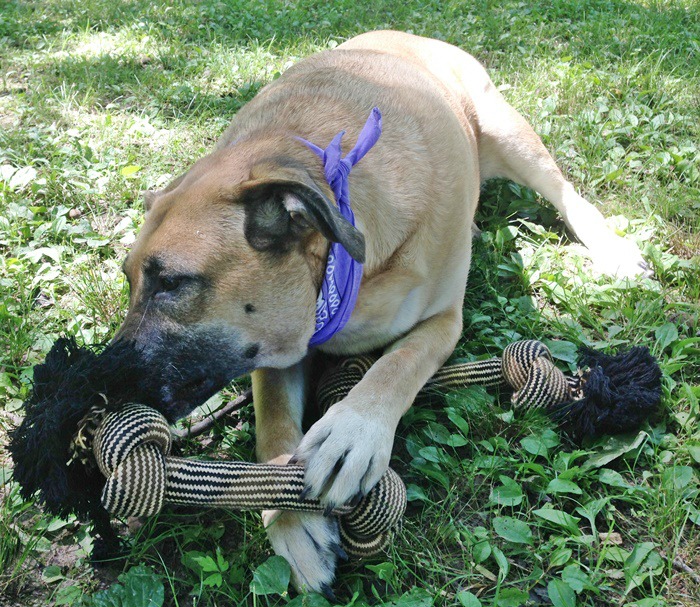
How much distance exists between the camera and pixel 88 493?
1.84 metres

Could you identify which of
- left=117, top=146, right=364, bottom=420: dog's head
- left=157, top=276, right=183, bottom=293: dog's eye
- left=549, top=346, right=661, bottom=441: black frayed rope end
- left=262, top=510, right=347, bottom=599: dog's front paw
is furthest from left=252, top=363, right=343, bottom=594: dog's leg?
left=549, top=346, right=661, bottom=441: black frayed rope end

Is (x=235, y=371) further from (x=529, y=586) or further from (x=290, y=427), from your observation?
(x=529, y=586)

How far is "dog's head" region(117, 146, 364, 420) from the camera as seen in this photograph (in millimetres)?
2086

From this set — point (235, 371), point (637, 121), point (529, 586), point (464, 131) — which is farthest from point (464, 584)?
point (637, 121)

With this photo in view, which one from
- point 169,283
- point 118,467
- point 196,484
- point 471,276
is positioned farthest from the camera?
point 471,276

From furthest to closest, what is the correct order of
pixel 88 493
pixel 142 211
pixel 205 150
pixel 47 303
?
pixel 205 150, pixel 142 211, pixel 47 303, pixel 88 493

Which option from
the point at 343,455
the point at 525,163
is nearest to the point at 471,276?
the point at 525,163

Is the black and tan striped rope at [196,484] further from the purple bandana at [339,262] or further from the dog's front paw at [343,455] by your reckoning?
the purple bandana at [339,262]

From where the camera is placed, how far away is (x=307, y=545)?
201 cm

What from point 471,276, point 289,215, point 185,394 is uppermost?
point 289,215

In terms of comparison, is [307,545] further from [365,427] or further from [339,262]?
[339,262]

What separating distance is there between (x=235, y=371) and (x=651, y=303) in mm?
1920

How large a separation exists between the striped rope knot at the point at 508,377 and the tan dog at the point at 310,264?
0.31 ft

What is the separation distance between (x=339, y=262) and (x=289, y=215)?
235mm
